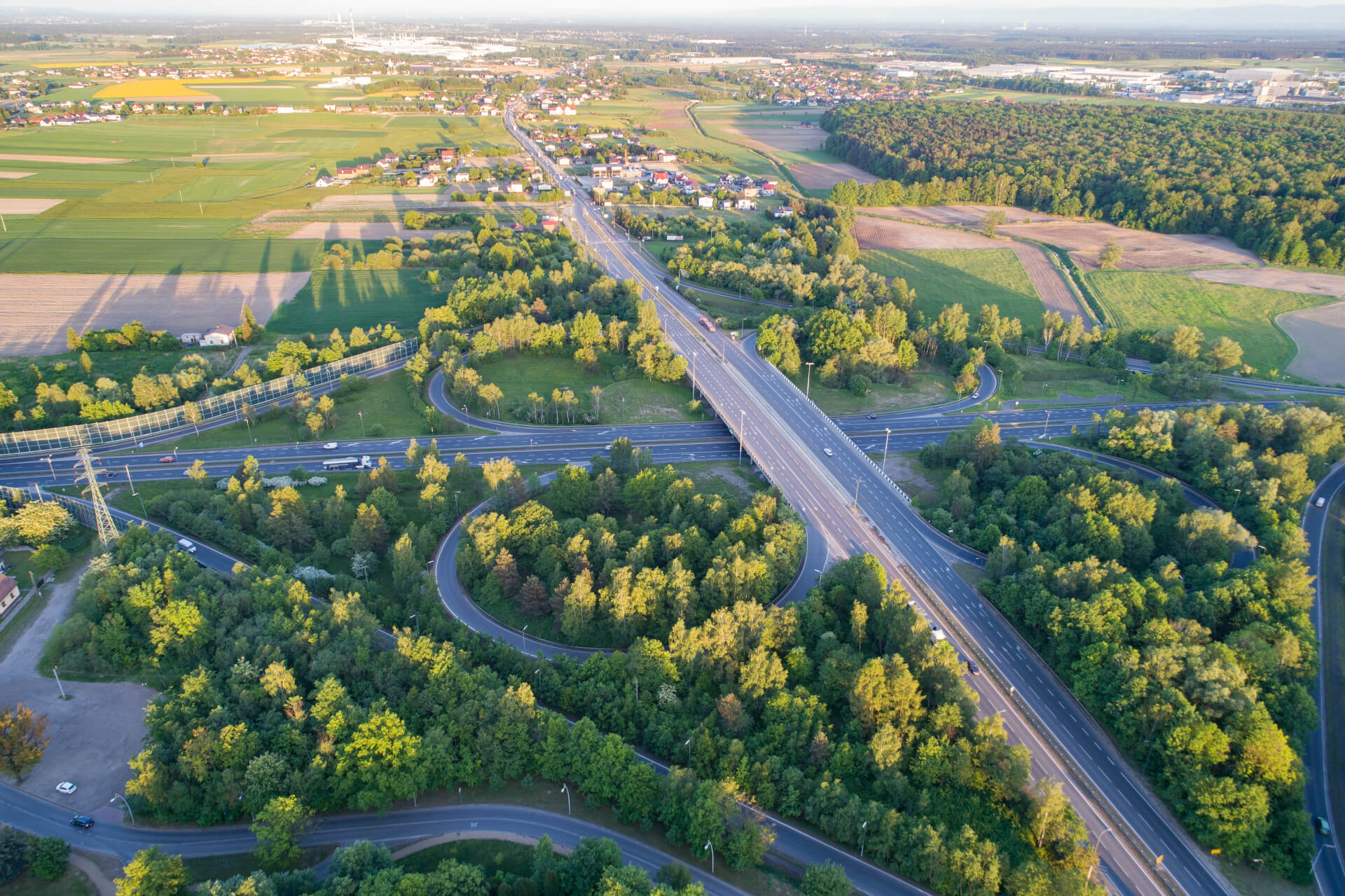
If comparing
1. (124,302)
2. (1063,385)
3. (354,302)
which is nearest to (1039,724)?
(1063,385)

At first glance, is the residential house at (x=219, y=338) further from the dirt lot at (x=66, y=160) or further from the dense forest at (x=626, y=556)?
the dirt lot at (x=66, y=160)

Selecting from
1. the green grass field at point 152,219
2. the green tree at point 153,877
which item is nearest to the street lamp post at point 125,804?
the green tree at point 153,877

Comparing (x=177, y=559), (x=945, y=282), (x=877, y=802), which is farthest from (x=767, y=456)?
(x=945, y=282)

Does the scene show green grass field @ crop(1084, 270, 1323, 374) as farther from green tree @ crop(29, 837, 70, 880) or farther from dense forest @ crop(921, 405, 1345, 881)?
green tree @ crop(29, 837, 70, 880)

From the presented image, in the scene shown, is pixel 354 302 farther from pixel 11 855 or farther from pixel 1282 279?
pixel 1282 279

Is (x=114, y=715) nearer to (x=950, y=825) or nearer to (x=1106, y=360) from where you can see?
(x=950, y=825)
